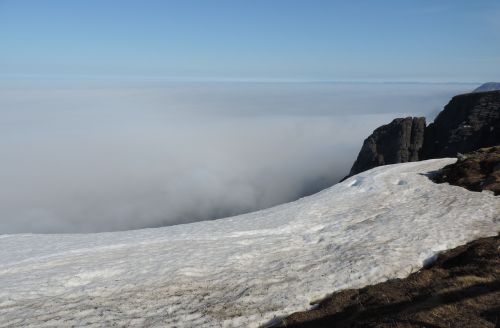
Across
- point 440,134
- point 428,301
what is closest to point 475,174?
point 428,301

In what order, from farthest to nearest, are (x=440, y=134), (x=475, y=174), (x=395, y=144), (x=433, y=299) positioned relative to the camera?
(x=440, y=134), (x=395, y=144), (x=475, y=174), (x=433, y=299)

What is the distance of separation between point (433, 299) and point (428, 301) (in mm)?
320

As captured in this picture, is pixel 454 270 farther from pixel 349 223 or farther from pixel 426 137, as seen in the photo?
pixel 426 137

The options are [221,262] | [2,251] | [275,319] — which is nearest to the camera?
[275,319]

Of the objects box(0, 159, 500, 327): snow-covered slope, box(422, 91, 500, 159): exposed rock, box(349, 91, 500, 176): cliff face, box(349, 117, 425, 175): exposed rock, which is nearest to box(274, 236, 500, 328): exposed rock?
box(0, 159, 500, 327): snow-covered slope

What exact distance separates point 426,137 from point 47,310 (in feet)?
633

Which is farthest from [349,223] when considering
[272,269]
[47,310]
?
[47,310]

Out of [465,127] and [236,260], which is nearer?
[236,260]

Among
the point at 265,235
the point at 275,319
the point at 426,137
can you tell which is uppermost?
the point at 275,319

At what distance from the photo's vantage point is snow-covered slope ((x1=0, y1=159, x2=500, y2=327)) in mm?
18219

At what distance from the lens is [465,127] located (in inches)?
6624

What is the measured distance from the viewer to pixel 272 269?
22234 mm

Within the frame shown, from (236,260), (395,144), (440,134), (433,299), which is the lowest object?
(395,144)

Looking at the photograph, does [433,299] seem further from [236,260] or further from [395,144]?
[395,144]
